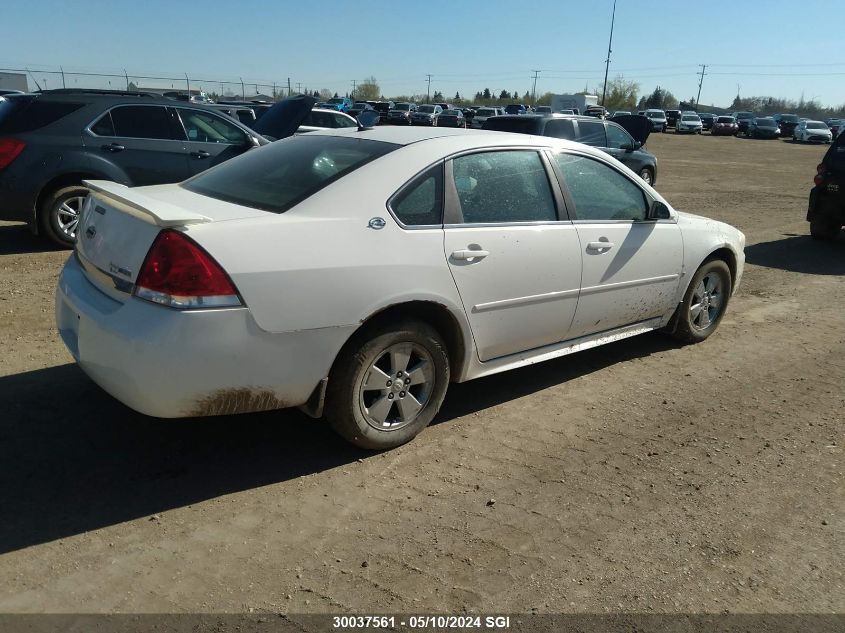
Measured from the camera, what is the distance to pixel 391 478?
3588mm

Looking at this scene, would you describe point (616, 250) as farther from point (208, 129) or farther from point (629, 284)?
point (208, 129)

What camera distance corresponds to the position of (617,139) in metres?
15.1

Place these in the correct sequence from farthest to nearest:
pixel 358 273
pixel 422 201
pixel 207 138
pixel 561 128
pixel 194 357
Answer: pixel 561 128 < pixel 207 138 < pixel 422 201 < pixel 358 273 < pixel 194 357

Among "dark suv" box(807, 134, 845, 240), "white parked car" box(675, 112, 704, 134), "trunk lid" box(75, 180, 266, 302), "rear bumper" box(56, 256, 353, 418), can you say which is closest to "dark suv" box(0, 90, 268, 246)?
"trunk lid" box(75, 180, 266, 302)

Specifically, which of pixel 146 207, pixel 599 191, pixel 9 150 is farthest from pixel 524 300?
pixel 9 150

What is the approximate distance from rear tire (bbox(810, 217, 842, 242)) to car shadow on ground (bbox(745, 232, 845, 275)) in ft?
0.34

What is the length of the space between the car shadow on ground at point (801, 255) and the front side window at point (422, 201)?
6760 mm

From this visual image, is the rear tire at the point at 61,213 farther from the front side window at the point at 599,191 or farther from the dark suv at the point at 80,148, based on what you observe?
the front side window at the point at 599,191

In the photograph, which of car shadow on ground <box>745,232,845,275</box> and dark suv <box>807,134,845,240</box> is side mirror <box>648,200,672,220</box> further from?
dark suv <box>807,134,845,240</box>

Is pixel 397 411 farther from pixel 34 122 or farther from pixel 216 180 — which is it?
pixel 34 122

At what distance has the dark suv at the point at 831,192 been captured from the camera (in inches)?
395

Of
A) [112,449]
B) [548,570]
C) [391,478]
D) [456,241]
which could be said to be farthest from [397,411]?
[112,449]

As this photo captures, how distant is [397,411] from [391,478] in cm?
38

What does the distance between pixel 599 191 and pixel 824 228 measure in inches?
303
